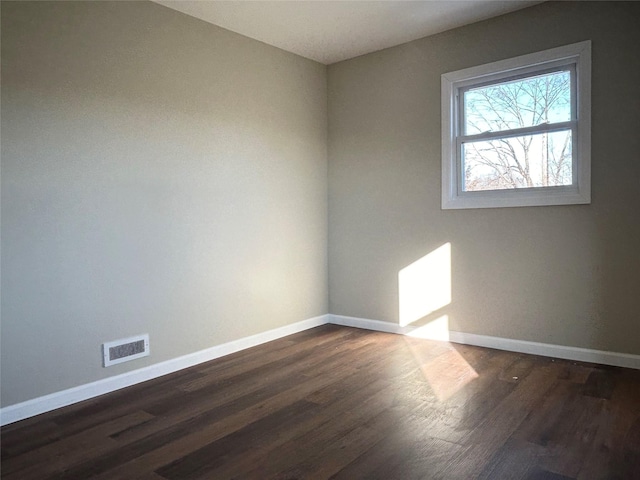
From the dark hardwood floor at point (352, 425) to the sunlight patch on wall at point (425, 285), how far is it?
667 millimetres

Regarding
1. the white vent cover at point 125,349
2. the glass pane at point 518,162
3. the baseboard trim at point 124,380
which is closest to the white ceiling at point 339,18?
the glass pane at point 518,162

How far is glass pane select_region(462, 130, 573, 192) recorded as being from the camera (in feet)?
10.7

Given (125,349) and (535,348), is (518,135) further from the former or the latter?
(125,349)

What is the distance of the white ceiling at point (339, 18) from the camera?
3.14m

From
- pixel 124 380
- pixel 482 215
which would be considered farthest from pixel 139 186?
pixel 482 215

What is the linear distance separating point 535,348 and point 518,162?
1433mm

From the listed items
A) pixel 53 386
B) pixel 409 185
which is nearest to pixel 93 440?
pixel 53 386

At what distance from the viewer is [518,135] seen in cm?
343

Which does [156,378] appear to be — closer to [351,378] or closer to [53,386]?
[53,386]

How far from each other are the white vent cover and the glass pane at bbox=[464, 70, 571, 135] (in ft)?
9.80

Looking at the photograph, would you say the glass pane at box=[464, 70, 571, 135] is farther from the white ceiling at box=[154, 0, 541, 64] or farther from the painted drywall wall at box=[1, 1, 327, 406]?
the painted drywall wall at box=[1, 1, 327, 406]

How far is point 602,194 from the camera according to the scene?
120 inches

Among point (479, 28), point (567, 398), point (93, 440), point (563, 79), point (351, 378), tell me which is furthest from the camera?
point (479, 28)

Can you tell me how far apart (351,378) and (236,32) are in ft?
9.24
